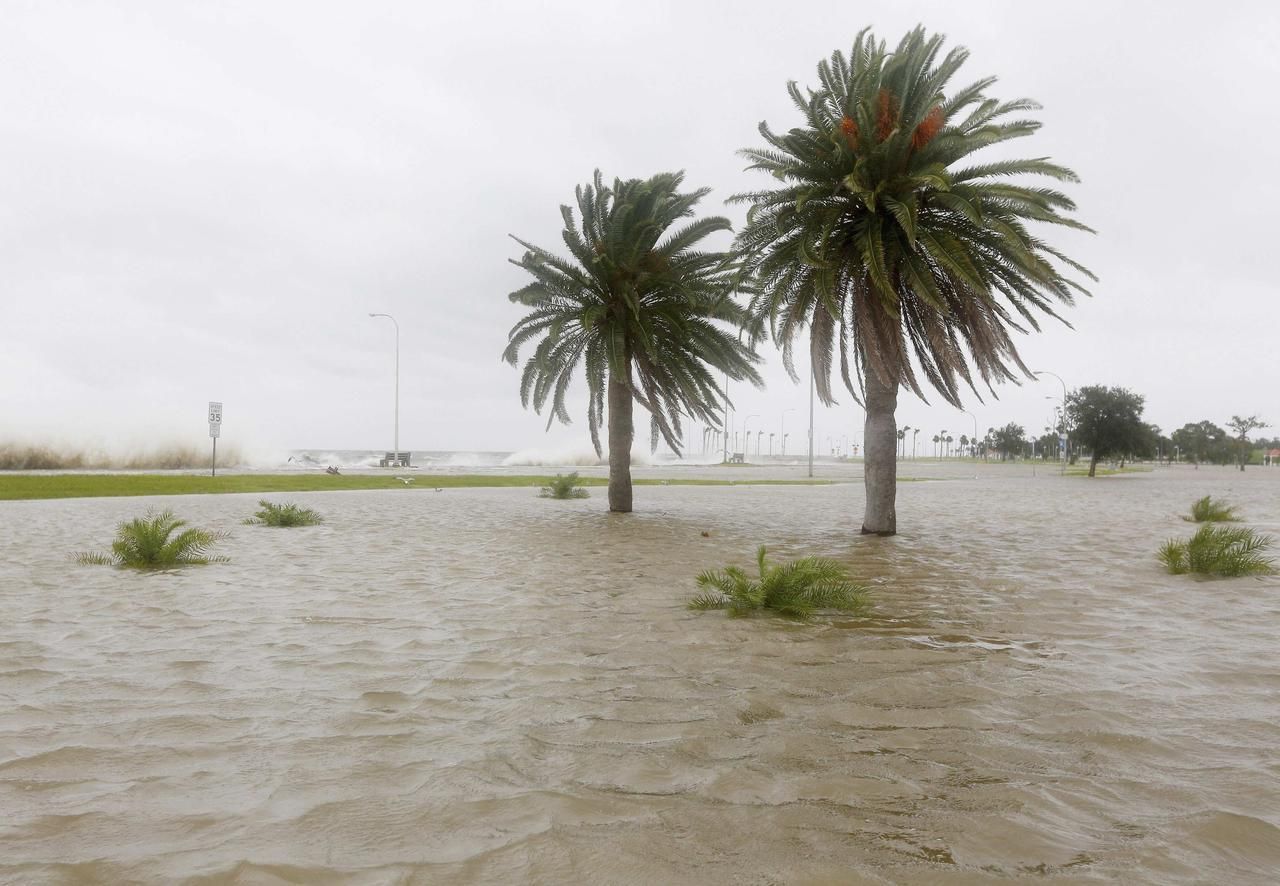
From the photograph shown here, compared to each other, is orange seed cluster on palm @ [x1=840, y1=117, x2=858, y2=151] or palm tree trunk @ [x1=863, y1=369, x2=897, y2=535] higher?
orange seed cluster on palm @ [x1=840, y1=117, x2=858, y2=151]

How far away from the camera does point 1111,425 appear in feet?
197

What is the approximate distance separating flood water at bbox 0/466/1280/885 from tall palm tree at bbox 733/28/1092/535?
609 centimetres

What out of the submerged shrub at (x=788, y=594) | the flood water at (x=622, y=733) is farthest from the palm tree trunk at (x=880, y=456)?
the submerged shrub at (x=788, y=594)

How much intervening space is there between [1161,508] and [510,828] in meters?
23.1

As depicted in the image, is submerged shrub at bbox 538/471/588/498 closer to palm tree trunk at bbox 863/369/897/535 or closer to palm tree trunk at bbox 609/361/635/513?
palm tree trunk at bbox 609/361/635/513

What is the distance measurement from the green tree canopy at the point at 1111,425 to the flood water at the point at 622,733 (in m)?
60.4

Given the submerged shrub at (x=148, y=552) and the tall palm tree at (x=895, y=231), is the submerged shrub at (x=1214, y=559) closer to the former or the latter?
the tall palm tree at (x=895, y=231)

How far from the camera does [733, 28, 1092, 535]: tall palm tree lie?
12469mm

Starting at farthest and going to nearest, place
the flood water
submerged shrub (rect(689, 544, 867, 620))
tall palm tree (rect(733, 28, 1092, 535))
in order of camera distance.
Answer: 1. tall palm tree (rect(733, 28, 1092, 535))
2. submerged shrub (rect(689, 544, 867, 620))
3. the flood water

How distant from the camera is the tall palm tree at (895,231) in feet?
40.9

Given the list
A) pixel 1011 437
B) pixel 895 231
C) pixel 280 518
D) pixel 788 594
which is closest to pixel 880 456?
pixel 895 231

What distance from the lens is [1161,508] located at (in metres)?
20.6

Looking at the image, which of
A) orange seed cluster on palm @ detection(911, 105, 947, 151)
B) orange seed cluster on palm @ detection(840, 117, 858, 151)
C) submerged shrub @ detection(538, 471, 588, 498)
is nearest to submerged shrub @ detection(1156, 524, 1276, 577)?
orange seed cluster on palm @ detection(911, 105, 947, 151)

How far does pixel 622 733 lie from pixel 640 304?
50.2 ft
